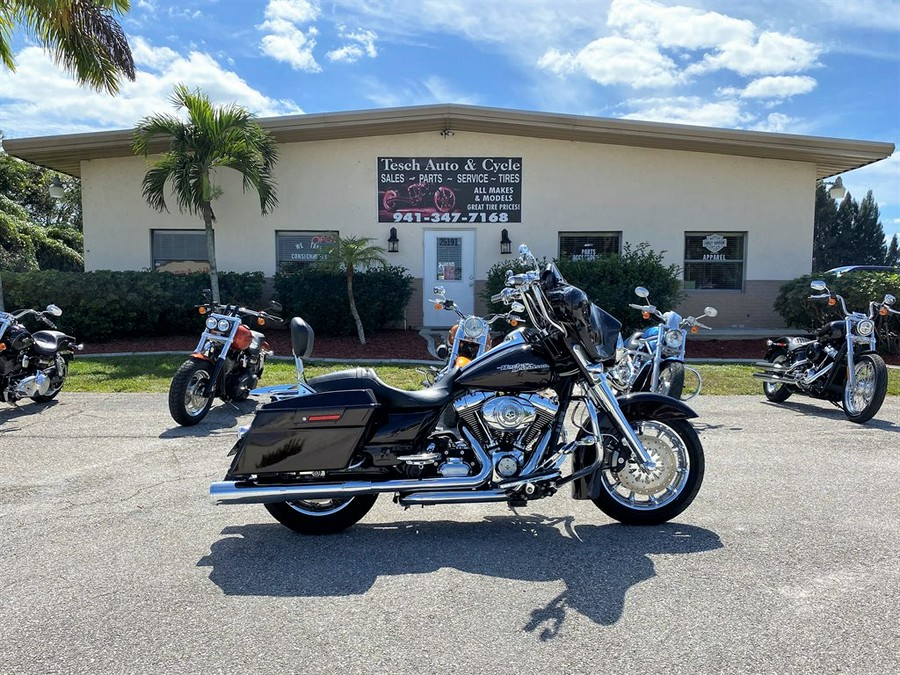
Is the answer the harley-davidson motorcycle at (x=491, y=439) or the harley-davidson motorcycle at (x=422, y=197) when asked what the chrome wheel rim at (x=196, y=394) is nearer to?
the harley-davidson motorcycle at (x=491, y=439)

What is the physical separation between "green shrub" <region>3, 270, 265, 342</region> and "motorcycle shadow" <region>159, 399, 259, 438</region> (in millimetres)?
5842

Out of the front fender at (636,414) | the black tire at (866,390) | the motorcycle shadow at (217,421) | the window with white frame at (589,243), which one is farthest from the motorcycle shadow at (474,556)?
the window with white frame at (589,243)

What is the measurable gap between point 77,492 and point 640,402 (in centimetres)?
401

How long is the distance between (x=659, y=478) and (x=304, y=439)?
214 cm

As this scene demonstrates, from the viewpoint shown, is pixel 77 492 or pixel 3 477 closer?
pixel 77 492

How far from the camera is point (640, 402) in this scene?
3740mm

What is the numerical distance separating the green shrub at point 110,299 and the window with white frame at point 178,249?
5.86ft

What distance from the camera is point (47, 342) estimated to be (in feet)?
25.1

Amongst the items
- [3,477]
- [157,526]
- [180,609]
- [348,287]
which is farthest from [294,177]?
[180,609]

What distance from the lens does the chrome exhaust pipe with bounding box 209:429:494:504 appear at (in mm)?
3443

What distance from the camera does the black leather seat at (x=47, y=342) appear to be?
24.6 ft

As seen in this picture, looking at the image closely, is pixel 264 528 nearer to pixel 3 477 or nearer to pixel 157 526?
pixel 157 526

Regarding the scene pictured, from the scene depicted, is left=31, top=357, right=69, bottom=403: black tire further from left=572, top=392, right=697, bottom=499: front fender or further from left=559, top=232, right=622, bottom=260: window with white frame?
left=559, top=232, right=622, bottom=260: window with white frame

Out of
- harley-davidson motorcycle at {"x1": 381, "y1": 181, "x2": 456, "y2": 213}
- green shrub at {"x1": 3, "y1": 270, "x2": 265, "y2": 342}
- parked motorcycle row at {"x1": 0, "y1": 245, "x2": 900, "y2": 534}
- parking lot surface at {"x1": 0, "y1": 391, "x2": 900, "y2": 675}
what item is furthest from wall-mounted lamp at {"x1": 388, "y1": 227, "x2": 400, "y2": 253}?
parked motorcycle row at {"x1": 0, "y1": 245, "x2": 900, "y2": 534}
